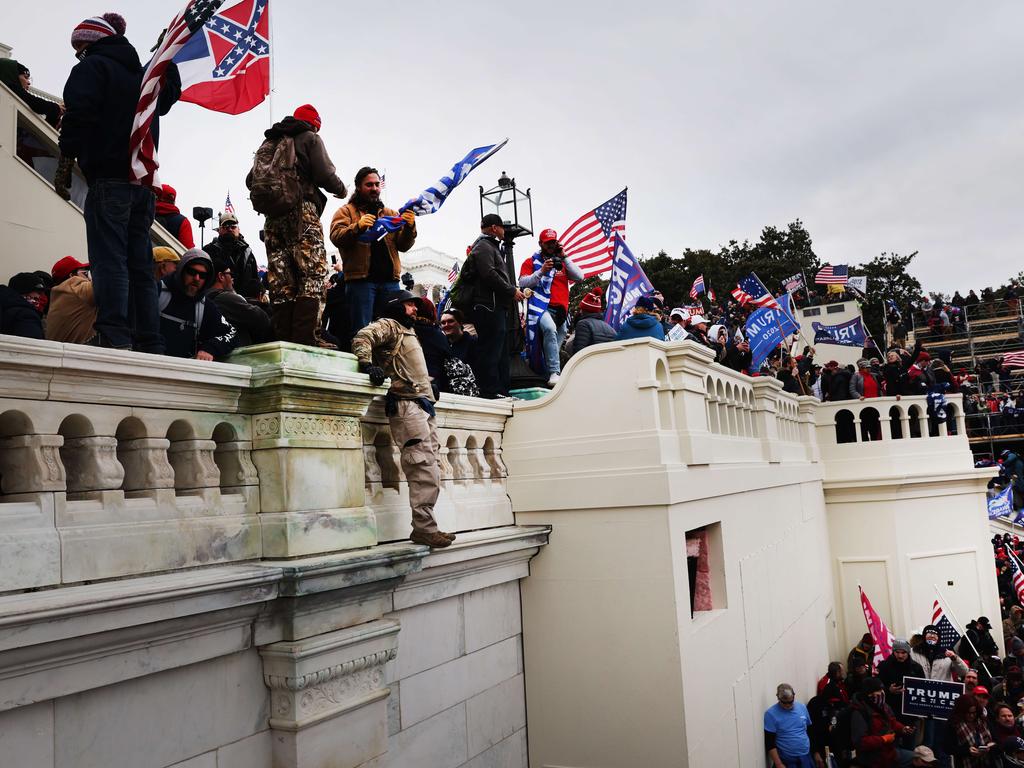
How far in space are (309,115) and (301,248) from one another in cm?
89

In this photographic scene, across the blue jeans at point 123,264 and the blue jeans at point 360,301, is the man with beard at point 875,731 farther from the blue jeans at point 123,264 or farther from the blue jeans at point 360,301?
the blue jeans at point 123,264

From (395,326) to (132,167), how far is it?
183cm

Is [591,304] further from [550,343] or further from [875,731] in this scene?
[875,731]

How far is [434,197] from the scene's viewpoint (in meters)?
6.38

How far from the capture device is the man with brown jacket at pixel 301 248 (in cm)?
520

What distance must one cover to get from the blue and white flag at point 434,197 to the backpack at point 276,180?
894 millimetres

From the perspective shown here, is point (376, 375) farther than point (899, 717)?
No

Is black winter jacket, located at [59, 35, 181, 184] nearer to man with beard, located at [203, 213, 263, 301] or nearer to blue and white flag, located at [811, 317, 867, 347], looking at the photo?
man with beard, located at [203, 213, 263, 301]

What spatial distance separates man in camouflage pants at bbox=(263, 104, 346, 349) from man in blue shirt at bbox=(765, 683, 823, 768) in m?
7.01

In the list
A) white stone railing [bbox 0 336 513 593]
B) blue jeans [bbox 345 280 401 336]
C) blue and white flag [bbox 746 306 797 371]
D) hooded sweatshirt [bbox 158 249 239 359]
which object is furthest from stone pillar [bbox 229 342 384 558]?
blue and white flag [bbox 746 306 797 371]

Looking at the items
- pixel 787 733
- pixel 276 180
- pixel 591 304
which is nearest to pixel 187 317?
pixel 276 180

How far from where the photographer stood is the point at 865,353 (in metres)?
23.9

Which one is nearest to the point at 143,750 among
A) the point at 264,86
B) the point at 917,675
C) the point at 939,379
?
the point at 264,86

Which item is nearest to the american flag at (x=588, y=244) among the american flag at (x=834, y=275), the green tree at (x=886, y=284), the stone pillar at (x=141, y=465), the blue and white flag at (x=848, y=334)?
the stone pillar at (x=141, y=465)
